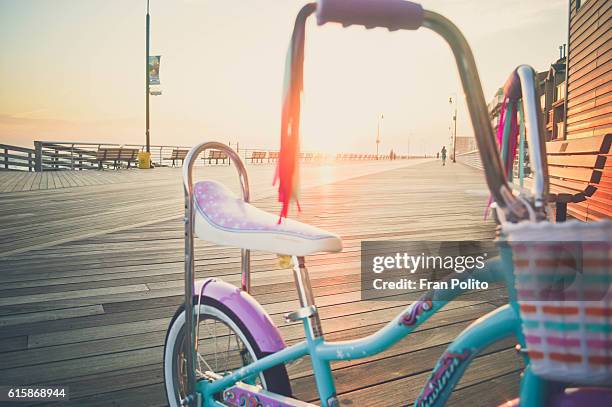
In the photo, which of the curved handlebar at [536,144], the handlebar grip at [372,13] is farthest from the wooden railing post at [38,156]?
the curved handlebar at [536,144]

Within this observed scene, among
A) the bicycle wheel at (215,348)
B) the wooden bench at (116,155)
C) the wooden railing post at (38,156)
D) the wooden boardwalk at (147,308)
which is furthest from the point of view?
the wooden bench at (116,155)

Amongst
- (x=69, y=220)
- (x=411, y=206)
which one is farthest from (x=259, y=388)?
(x=411, y=206)

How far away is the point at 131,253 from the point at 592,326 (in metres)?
4.76

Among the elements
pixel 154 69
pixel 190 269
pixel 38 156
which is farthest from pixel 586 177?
pixel 154 69

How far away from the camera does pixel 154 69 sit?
2702cm

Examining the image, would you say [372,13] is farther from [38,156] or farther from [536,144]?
[38,156]

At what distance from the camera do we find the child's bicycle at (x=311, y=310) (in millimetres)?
847

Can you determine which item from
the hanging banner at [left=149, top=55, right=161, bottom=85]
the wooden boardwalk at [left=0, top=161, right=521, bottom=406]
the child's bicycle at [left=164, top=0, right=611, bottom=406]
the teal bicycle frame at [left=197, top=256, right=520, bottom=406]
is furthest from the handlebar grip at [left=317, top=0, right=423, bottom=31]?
the hanging banner at [left=149, top=55, right=161, bottom=85]

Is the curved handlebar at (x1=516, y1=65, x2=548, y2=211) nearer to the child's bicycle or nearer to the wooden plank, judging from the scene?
the child's bicycle

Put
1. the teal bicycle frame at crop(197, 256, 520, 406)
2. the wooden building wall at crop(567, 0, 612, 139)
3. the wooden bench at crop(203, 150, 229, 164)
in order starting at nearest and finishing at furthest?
the teal bicycle frame at crop(197, 256, 520, 406) → the wooden building wall at crop(567, 0, 612, 139) → the wooden bench at crop(203, 150, 229, 164)

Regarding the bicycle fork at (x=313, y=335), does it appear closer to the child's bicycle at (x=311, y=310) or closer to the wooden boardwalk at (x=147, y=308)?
the child's bicycle at (x=311, y=310)

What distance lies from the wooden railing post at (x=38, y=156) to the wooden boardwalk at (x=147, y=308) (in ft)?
52.4

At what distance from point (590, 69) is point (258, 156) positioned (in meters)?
34.1

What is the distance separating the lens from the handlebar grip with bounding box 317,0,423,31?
835mm
